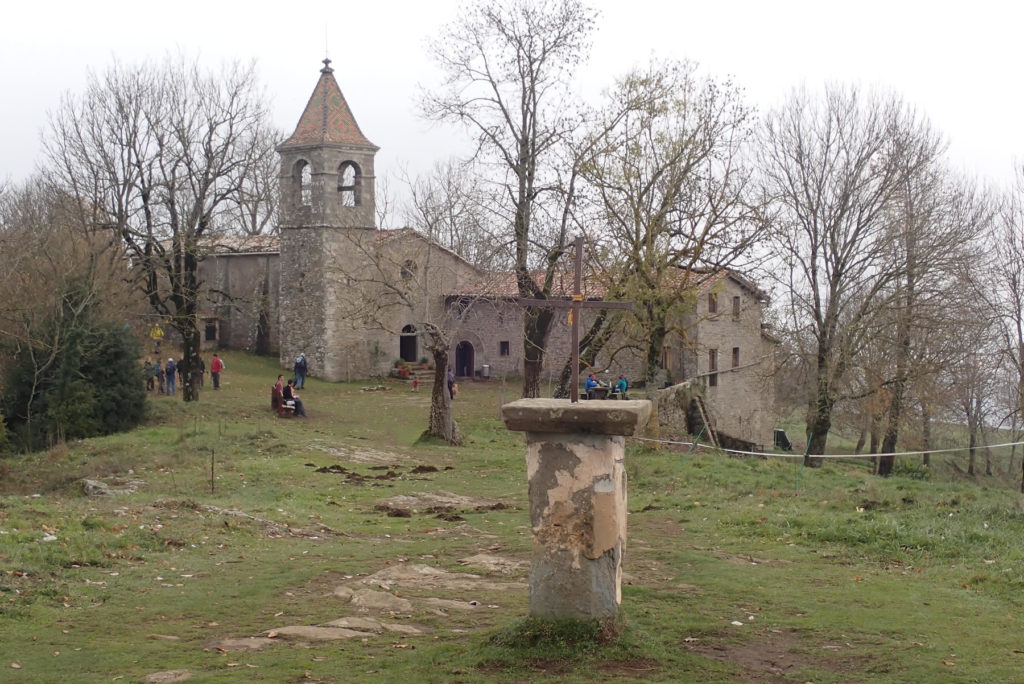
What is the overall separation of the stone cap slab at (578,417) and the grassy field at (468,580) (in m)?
1.41

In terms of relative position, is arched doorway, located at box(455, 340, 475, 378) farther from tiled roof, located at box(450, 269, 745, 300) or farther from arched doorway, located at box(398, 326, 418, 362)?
tiled roof, located at box(450, 269, 745, 300)

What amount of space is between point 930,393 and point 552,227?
480 inches

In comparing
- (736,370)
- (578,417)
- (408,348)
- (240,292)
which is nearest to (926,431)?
(736,370)

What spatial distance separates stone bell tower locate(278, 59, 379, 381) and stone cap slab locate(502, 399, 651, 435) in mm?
33104

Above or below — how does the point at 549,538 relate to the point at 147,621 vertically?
above

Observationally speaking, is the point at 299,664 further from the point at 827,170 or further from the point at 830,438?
Result: the point at 830,438

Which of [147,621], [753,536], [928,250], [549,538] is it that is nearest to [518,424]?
[549,538]

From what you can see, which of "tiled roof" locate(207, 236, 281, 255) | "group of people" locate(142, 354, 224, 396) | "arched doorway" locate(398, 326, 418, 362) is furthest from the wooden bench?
"tiled roof" locate(207, 236, 281, 255)

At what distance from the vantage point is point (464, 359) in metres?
47.5

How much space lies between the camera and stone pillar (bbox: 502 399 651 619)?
23.3 ft

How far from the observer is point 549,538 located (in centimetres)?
720

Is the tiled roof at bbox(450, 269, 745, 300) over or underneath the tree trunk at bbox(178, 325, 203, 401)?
over

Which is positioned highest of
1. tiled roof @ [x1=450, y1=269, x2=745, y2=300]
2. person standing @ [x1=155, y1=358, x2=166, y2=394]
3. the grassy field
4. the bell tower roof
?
the bell tower roof

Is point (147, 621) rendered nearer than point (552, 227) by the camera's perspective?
Yes
